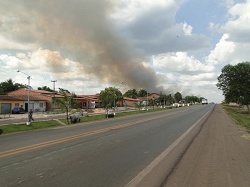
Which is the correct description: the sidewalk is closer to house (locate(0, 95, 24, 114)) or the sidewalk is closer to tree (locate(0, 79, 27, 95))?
house (locate(0, 95, 24, 114))

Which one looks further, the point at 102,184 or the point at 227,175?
the point at 227,175

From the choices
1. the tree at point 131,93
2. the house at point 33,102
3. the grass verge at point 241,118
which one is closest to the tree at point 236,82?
the grass verge at point 241,118

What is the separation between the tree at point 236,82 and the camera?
80438mm

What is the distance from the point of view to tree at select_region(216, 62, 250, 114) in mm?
80438

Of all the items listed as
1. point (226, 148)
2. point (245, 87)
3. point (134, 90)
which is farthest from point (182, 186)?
point (134, 90)

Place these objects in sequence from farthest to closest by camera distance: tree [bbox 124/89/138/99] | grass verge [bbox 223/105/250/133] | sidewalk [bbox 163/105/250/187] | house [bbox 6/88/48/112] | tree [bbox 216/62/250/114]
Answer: tree [bbox 124/89/138/99] < tree [bbox 216/62/250/114] < house [bbox 6/88/48/112] < grass verge [bbox 223/105/250/133] < sidewalk [bbox 163/105/250/187]

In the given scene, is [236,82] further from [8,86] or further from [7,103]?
[8,86]

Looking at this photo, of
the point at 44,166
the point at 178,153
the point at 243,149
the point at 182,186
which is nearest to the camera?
the point at 182,186

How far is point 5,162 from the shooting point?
1081 cm

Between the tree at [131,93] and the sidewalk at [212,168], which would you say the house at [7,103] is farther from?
the tree at [131,93]

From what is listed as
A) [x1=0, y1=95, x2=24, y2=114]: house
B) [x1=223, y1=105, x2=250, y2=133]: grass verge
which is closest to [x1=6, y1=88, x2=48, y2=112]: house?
[x1=0, y1=95, x2=24, y2=114]: house

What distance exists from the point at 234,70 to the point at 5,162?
78.4 meters

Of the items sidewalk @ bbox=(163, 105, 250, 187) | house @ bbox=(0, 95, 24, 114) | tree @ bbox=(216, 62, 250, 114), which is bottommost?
sidewalk @ bbox=(163, 105, 250, 187)

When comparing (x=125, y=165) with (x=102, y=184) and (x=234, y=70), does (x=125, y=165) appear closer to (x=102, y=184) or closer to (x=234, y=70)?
(x=102, y=184)
